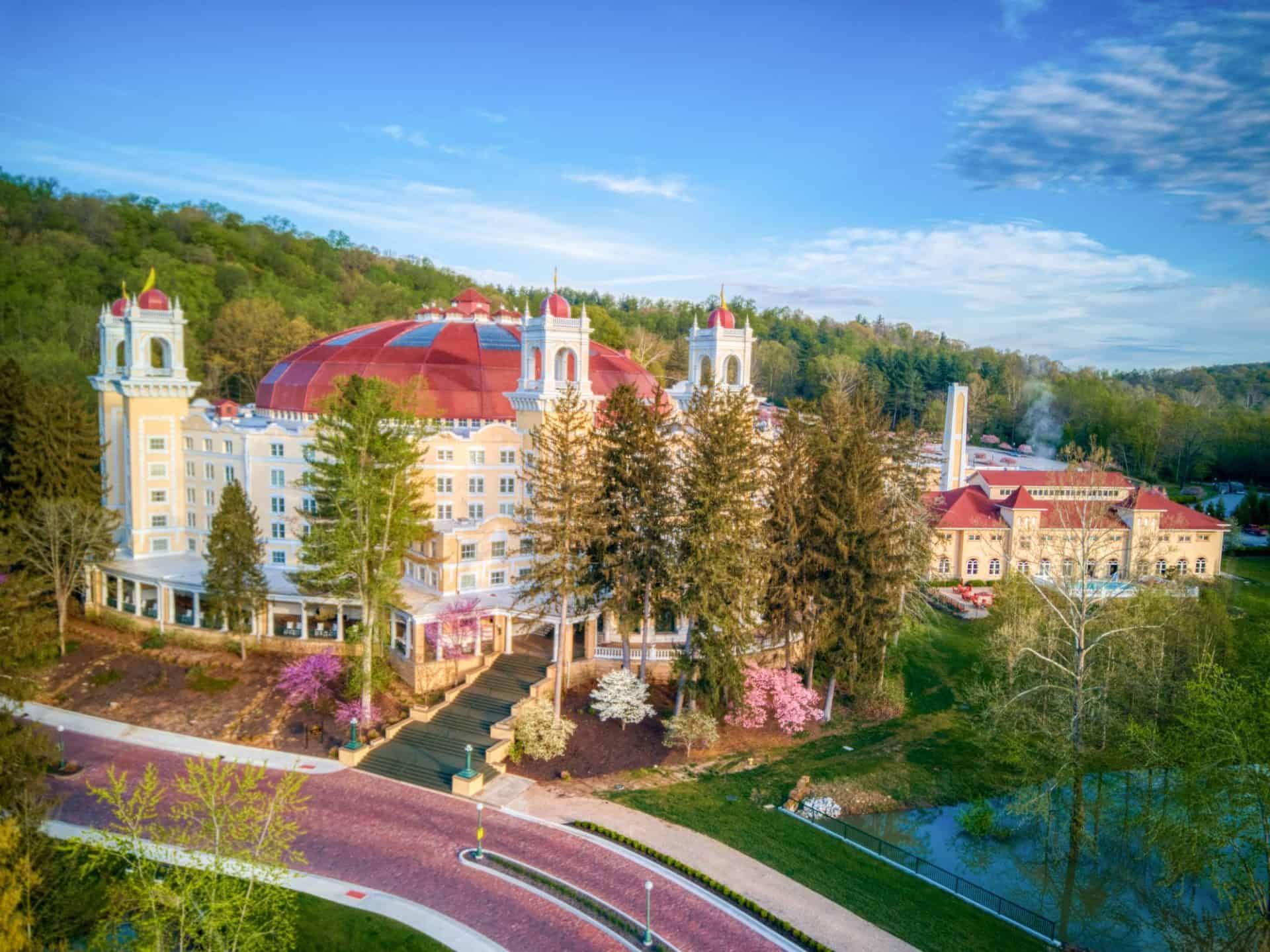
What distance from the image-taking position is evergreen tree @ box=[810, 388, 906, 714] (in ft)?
114

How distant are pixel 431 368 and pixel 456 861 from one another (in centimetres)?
2968

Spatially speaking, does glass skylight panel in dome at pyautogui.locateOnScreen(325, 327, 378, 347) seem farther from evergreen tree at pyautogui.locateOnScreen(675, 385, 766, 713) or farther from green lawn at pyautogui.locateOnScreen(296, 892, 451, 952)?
green lawn at pyautogui.locateOnScreen(296, 892, 451, 952)

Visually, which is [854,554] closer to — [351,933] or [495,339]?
[351,933]

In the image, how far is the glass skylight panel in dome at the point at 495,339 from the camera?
5116 centimetres

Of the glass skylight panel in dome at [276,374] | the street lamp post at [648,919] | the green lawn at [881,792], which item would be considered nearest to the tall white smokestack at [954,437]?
the green lawn at [881,792]

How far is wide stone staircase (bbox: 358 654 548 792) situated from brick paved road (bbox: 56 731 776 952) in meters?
0.74

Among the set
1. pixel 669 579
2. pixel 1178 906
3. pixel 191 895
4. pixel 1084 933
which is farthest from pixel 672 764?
pixel 191 895

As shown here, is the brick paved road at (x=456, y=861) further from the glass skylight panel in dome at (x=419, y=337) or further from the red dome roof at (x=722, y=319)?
the glass skylight panel in dome at (x=419, y=337)

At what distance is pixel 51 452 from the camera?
4147 cm

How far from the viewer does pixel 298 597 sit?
126 feet

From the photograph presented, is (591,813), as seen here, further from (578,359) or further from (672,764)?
(578,359)

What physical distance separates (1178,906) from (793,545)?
1692cm

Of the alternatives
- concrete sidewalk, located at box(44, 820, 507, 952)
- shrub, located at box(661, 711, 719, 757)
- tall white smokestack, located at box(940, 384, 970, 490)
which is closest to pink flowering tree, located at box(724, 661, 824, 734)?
shrub, located at box(661, 711, 719, 757)

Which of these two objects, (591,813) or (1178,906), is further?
(591,813)
